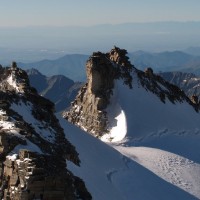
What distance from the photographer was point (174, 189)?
4453 centimetres

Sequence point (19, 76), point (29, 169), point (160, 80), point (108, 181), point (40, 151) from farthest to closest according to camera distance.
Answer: point (160, 80)
point (19, 76)
point (108, 181)
point (40, 151)
point (29, 169)

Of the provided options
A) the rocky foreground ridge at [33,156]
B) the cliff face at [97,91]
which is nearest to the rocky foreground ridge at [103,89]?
the cliff face at [97,91]

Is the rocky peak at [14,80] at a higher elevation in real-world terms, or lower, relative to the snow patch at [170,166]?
higher

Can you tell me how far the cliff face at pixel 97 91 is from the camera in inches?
2451

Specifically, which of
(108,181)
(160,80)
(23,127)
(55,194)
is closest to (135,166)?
(108,181)

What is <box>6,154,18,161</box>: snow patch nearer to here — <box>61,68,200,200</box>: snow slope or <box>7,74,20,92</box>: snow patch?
<box>61,68,200,200</box>: snow slope

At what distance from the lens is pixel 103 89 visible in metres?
64.1

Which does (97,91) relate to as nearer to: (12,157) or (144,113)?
(144,113)

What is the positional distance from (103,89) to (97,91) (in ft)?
2.31

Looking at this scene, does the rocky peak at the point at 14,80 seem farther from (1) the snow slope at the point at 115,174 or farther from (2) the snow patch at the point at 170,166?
(2) the snow patch at the point at 170,166

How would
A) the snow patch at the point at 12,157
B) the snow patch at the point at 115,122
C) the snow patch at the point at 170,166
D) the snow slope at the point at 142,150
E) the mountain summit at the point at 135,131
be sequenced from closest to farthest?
1. the snow patch at the point at 12,157
2. the snow slope at the point at 142,150
3. the mountain summit at the point at 135,131
4. the snow patch at the point at 170,166
5. the snow patch at the point at 115,122


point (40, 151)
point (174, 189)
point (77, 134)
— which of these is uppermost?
point (40, 151)

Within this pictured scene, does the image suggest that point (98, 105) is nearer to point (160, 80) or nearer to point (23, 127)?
point (160, 80)

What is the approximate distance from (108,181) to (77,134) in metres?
6.24
